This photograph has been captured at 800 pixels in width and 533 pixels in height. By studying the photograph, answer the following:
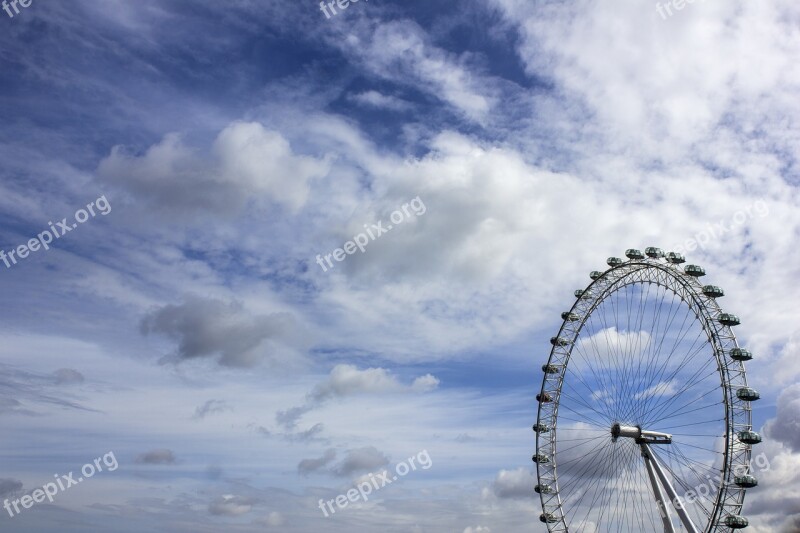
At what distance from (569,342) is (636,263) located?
20.1m

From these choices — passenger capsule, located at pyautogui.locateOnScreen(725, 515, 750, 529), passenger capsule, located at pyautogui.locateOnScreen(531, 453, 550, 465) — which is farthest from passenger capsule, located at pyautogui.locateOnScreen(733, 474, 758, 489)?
passenger capsule, located at pyautogui.locateOnScreen(531, 453, 550, 465)

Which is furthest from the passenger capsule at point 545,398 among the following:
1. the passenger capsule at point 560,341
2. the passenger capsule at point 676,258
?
the passenger capsule at point 676,258

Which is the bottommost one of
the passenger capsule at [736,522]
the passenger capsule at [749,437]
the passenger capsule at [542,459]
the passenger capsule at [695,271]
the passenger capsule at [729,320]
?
the passenger capsule at [736,522]

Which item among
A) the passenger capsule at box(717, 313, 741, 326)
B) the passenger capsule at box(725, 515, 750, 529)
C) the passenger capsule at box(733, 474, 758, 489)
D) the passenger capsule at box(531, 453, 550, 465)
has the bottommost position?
the passenger capsule at box(725, 515, 750, 529)

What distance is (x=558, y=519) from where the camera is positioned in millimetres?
99188

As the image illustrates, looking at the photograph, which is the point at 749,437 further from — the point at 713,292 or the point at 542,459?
the point at 542,459

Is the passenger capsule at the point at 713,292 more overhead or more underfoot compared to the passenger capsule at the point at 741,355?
more overhead

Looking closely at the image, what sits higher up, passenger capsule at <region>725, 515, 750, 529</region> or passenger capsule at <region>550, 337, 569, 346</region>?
passenger capsule at <region>550, 337, 569, 346</region>

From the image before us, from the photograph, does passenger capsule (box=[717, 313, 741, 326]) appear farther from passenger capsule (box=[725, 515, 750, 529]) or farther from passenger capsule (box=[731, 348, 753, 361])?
passenger capsule (box=[725, 515, 750, 529])

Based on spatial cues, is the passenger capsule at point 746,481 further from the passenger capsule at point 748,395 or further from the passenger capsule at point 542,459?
the passenger capsule at point 542,459

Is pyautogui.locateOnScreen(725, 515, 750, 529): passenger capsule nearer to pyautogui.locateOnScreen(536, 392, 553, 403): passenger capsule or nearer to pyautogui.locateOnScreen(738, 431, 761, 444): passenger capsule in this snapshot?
pyautogui.locateOnScreen(738, 431, 761, 444): passenger capsule

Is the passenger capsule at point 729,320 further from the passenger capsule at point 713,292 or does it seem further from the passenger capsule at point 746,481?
the passenger capsule at point 746,481

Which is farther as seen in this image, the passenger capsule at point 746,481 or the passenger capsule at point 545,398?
the passenger capsule at point 545,398

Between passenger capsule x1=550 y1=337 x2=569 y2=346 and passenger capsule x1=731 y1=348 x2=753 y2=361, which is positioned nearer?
passenger capsule x1=731 y1=348 x2=753 y2=361
